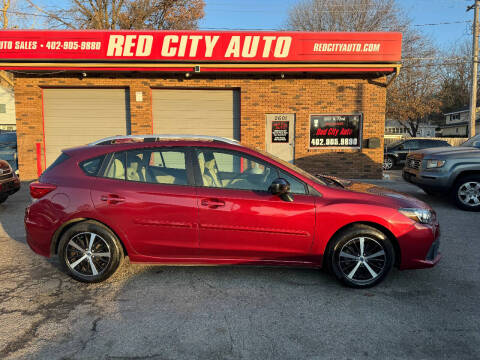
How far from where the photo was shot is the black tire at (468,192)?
283 inches

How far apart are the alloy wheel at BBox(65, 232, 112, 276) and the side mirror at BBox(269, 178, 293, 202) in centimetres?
189

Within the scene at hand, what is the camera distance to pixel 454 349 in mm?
2537

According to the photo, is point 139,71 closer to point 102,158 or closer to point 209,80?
point 209,80

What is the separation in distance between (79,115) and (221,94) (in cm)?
500

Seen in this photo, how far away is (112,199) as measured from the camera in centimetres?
353

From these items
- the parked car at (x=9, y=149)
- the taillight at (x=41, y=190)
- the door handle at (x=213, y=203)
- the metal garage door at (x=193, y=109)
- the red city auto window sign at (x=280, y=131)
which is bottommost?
the door handle at (x=213, y=203)

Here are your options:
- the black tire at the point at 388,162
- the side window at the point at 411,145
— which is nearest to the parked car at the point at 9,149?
the black tire at the point at 388,162

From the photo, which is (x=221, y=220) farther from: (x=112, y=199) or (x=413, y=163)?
(x=413, y=163)

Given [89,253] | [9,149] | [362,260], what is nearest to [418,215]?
[362,260]

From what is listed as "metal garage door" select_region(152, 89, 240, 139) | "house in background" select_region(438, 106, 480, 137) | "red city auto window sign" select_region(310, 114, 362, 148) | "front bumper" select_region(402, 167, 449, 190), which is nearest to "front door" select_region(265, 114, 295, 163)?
"red city auto window sign" select_region(310, 114, 362, 148)

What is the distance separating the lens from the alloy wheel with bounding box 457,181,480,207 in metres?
7.20

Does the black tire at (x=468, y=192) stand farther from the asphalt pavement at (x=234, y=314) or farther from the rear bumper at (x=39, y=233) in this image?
the rear bumper at (x=39, y=233)

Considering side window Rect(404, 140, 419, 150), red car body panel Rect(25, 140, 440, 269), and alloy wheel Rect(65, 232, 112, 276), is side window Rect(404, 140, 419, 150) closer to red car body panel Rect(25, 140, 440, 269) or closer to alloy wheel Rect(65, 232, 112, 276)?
red car body panel Rect(25, 140, 440, 269)

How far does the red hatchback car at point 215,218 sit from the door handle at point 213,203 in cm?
1
